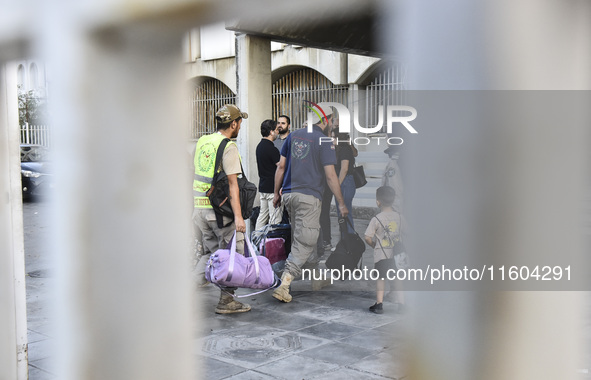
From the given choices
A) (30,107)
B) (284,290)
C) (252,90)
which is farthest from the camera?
(30,107)

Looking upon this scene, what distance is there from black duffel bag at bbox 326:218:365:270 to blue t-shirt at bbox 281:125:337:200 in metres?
0.74

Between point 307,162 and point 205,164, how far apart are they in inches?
41.7

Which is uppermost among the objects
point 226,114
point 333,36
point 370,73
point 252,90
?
point 370,73

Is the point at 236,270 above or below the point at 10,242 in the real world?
below

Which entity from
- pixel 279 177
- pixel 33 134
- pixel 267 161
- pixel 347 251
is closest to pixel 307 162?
pixel 279 177

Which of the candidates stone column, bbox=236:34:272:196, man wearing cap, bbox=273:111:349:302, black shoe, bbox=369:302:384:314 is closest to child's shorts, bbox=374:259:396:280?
black shoe, bbox=369:302:384:314

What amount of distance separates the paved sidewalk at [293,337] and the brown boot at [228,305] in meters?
0.06

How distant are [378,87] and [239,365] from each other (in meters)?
11.3

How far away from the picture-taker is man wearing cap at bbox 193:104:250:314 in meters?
5.58

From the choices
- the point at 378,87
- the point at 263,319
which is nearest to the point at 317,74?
the point at 378,87

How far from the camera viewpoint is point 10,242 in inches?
94.6

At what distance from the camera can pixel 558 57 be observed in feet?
2.48

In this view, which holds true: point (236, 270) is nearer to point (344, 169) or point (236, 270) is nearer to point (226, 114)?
point (226, 114)

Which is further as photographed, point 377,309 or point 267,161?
point 267,161
